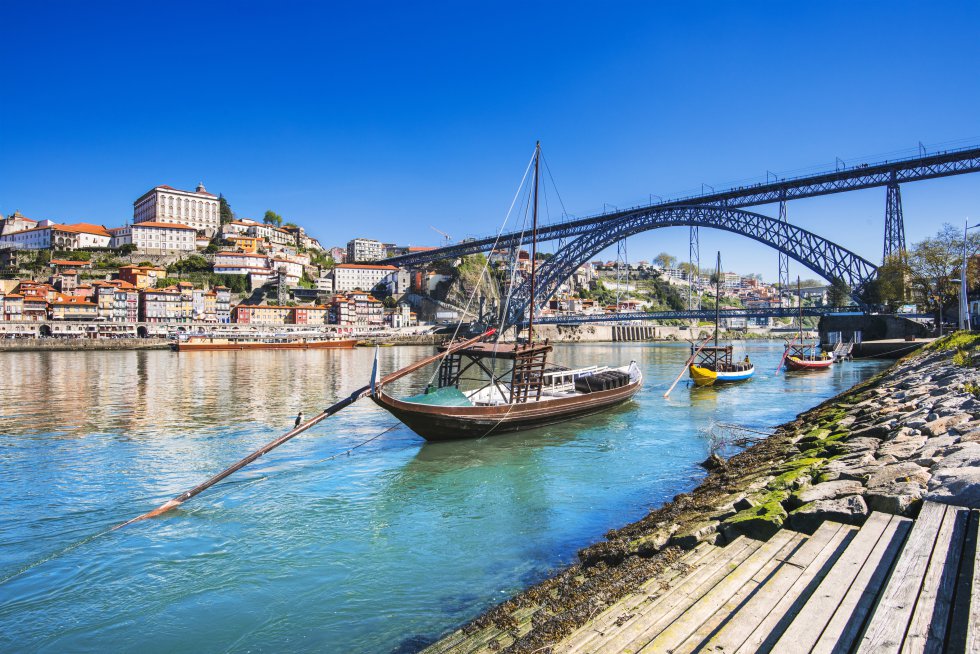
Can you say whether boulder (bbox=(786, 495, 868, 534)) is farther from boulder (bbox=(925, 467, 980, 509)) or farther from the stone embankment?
the stone embankment

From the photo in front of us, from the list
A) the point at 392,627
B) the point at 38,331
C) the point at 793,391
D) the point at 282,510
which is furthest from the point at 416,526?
the point at 38,331

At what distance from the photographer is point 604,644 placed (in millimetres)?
3271

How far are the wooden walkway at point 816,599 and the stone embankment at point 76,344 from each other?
64.2m

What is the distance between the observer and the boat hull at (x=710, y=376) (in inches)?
947

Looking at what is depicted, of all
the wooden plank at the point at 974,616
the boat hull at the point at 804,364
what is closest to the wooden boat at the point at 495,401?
the wooden plank at the point at 974,616

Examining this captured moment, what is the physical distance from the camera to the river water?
5.43 metres

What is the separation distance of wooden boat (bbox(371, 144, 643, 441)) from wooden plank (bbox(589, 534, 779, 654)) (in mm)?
7975

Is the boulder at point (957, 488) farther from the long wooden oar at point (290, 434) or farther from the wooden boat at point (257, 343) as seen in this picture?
the wooden boat at point (257, 343)

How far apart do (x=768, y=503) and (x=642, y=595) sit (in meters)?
2.10

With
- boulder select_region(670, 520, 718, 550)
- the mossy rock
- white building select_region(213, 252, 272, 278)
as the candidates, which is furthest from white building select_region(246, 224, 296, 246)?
the mossy rock

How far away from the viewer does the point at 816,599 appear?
3.16m

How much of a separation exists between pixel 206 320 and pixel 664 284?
106579 millimetres

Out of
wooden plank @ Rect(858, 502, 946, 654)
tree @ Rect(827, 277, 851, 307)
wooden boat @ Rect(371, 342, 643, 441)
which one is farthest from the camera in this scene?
tree @ Rect(827, 277, 851, 307)

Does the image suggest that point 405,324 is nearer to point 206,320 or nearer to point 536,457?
point 206,320
